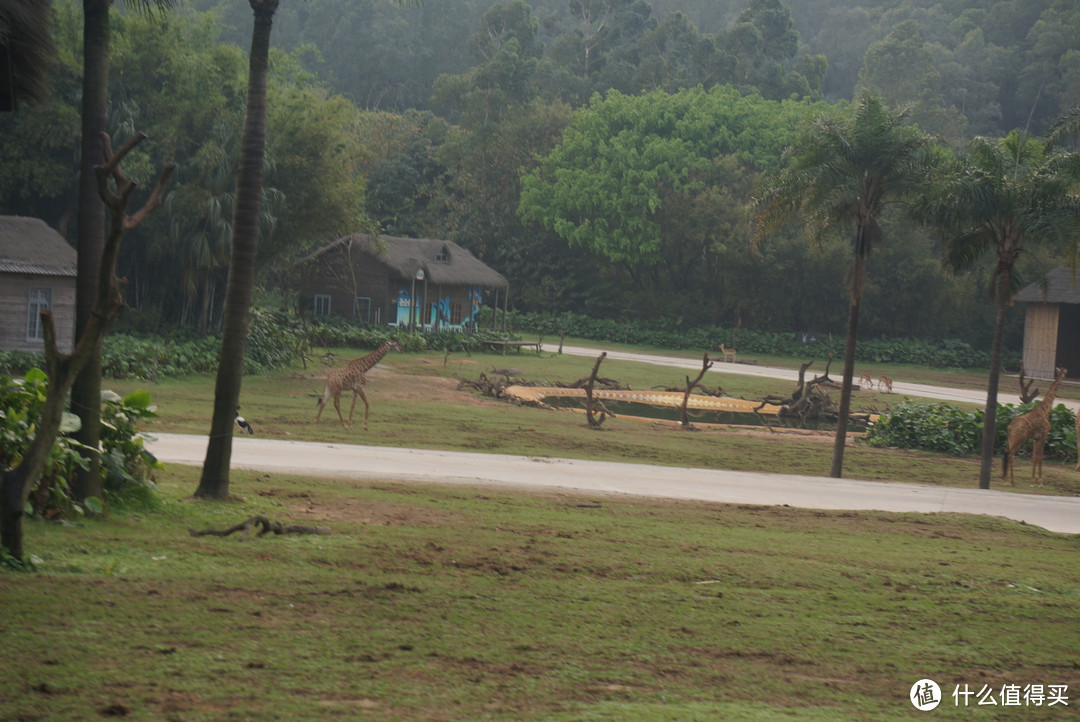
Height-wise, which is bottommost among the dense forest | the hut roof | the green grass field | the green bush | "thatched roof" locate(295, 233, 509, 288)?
the green grass field

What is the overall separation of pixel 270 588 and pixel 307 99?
31912 millimetres

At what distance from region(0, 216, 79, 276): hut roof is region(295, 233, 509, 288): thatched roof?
21.2 meters

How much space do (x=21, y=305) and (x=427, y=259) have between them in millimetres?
29322

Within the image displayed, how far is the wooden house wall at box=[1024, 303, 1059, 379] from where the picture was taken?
4866 cm

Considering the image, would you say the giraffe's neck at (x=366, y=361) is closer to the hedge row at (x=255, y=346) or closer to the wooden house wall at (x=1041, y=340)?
the hedge row at (x=255, y=346)

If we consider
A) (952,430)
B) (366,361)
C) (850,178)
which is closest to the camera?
(850,178)

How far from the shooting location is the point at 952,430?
2473 centimetres

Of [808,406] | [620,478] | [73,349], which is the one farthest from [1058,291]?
[73,349]

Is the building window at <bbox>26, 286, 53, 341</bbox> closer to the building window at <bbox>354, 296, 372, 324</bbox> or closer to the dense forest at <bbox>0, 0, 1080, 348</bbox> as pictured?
the dense forest at <bbox>0, 0, 1080, 348</bbox>

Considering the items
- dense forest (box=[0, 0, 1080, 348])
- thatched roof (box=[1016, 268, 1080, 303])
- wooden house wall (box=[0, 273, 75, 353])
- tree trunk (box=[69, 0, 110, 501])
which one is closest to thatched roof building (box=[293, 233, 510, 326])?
dense forest (box=[0, 0, 1080, 348])

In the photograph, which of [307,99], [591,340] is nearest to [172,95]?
[307,99]

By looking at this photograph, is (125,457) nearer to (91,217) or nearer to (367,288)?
(91,217)

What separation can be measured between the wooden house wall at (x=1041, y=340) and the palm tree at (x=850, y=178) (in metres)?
32.5

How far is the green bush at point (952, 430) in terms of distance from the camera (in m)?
23.9
